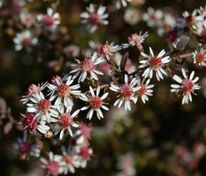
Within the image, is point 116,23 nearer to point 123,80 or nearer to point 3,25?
point 3,25

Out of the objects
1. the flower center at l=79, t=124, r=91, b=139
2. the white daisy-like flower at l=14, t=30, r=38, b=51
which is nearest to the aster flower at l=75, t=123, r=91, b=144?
the flower center at l=79, t=124, r=91, b=139

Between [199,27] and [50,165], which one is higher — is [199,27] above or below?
above

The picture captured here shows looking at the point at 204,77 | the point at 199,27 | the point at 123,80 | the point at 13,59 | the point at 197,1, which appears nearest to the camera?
the point at 123,80

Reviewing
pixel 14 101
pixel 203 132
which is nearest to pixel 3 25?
pixel 14 101

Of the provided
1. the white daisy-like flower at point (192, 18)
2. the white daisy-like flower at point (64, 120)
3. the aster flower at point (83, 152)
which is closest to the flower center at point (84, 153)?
the aster flower at point (83, 152)

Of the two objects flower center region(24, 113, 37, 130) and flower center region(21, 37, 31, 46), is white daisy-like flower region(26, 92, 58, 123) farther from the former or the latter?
flower center region(21, 37, 31, 46)
